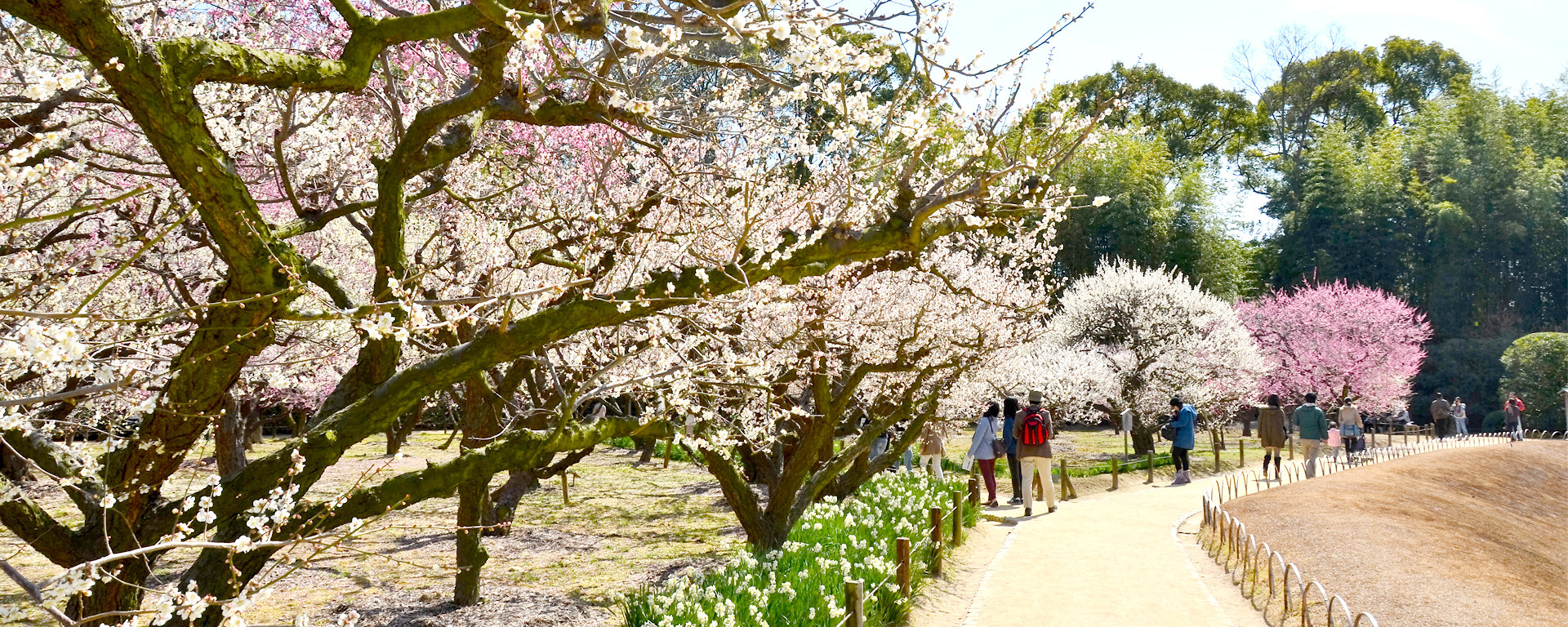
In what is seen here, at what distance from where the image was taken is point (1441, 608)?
26.0ft

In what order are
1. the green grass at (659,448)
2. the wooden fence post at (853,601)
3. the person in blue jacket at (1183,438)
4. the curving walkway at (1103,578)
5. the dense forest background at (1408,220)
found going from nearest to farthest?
the wooden fence post at (853,601) < the curving walkway at (1103,578) < the person in blue jacket at (1183,438) < the green grass at (659,448) < the dense forest background at (1408,220)

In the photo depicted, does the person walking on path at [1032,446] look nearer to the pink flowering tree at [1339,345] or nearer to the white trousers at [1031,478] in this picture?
the white trousers at [1031,478]

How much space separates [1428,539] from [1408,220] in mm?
35918

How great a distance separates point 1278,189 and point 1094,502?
3675 cm

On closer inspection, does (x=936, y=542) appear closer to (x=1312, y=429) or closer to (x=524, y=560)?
(x=524, y=560)

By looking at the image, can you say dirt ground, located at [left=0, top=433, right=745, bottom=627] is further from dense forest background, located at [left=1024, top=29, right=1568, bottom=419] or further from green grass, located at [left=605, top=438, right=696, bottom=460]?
dense forest background, located at [left=1024, top=29, right=1568, bottom=419]

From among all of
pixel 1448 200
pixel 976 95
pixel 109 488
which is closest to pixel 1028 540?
pixel 976 95

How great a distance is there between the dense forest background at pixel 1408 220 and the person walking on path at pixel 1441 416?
23.0 feet

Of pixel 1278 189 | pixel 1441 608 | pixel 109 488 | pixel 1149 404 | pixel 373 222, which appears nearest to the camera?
pixel 109 488

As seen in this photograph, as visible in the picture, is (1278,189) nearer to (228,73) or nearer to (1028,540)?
(1028,540)

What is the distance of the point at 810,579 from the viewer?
649cm

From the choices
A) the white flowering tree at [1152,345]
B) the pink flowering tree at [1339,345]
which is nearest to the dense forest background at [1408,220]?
the pink flowering tree at [1339,345]

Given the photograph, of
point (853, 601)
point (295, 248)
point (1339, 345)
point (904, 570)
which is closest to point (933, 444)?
point (904, 570)

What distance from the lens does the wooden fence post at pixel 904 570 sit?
768 centimetres
